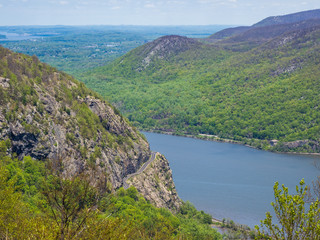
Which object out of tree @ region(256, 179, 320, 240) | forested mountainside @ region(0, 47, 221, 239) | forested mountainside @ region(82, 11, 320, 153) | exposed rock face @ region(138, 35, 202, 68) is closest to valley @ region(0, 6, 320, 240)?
tree @ region(256, 179, 320, 240)

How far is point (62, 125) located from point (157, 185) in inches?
559

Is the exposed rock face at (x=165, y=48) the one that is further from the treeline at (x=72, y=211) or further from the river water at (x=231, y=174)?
the treeline at (x=72, y=211)

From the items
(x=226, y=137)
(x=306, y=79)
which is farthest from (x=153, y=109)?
(x=306, y=79)

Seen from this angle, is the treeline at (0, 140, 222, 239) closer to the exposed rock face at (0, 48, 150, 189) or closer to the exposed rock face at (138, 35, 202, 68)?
the exposed rock face at (0, 48, 150, 189)

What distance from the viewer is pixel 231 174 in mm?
71188

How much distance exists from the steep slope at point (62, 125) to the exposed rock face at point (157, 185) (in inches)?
67.9

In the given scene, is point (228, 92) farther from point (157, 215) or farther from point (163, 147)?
point (157, 215)

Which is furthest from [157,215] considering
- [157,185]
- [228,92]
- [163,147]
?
[228,92]

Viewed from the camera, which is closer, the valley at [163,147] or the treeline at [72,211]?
the treeline at [72,211]

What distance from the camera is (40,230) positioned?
39.4 feet

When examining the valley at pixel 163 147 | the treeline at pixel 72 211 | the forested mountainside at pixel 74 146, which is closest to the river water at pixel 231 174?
the valley at pixel 163 147

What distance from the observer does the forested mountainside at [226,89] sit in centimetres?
10681

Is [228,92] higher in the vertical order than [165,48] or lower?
lower

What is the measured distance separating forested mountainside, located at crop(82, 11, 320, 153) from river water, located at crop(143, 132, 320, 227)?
38.6 ft
